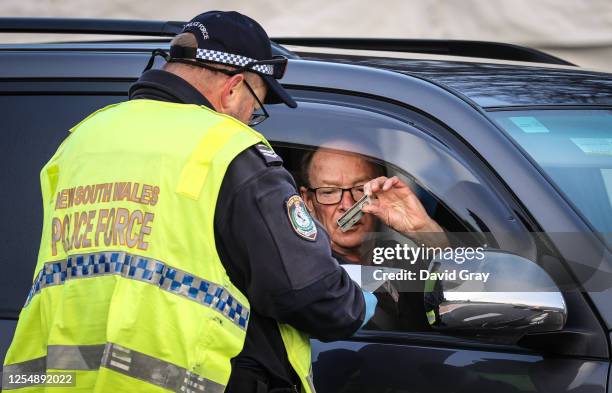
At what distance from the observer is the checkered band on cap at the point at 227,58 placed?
222 cm

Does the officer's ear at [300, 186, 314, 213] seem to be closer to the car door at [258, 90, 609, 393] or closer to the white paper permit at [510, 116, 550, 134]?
the car door at [258, 90, 609, 393]

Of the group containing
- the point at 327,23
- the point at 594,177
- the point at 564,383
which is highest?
the point at 327,23

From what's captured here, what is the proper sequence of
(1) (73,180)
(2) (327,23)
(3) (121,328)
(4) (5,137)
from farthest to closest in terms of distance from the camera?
(2) (327,23)
(4) (5,137)
(1) (73,180)
(3) (121,328)

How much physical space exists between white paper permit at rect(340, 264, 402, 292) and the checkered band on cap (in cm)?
48

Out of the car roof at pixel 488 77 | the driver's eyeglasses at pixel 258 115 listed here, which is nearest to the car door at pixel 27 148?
the car roof at pixel 488 77

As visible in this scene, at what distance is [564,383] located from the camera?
7.16ft

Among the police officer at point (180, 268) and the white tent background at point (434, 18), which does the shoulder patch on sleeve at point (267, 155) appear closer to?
the police officer at point (180, 268)

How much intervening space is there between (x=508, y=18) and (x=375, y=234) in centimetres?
350

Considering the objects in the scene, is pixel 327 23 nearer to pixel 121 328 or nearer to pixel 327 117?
pixel 327 117

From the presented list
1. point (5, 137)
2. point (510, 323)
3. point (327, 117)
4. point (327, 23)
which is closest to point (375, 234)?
point (327, 117)

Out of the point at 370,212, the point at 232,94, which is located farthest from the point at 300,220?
the point at 370,212

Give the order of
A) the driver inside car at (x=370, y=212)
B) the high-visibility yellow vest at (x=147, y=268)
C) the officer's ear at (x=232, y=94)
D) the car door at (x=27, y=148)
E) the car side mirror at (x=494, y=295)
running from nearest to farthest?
the high-visibility yellow vest at (x=147, y=268)
the car side mirror at (x=494, y=295)
the officer's ear at (x=232, y=94)
the driver inside car at (x=370, y=212)
the car door at (x=27, y=148)

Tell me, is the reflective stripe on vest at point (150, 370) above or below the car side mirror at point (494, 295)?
below

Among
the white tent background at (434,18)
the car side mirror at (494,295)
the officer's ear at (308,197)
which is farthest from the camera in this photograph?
the white tent background at (434,18)
